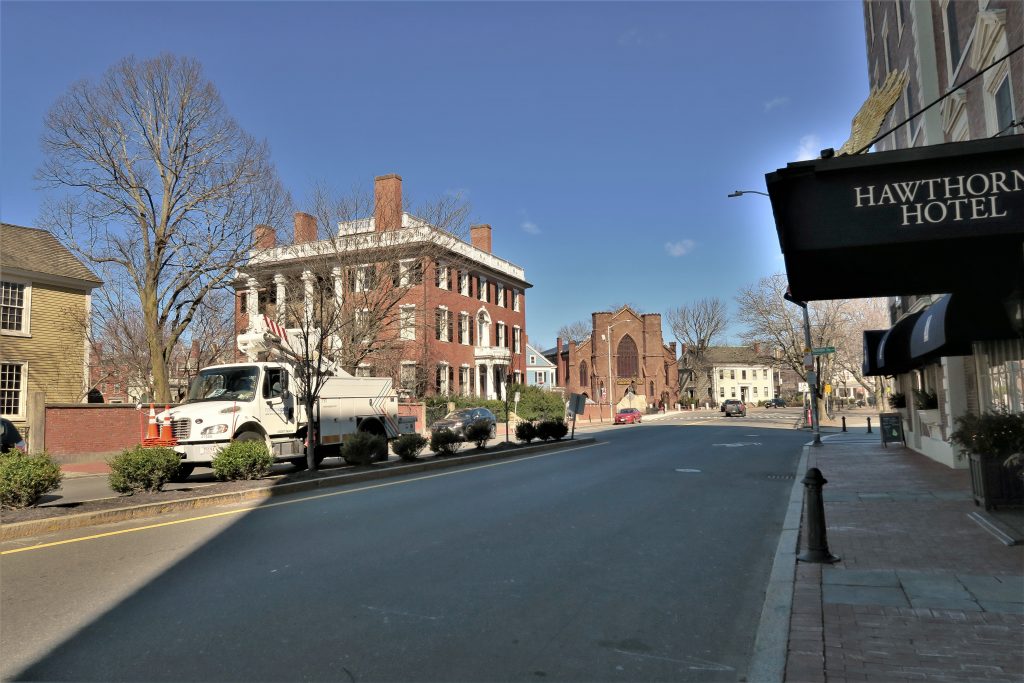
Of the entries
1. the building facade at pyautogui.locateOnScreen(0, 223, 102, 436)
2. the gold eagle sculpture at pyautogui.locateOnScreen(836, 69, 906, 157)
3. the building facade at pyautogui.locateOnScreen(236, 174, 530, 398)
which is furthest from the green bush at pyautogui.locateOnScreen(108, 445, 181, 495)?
the building facade at pyautogui.locateOnScreen(0, 223, 102, 436)

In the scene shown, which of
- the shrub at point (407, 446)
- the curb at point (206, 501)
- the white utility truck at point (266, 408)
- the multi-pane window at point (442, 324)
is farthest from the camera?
the multi-pane window at point (442, 324)

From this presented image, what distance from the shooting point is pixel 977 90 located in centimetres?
1234

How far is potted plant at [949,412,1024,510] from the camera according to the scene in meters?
8.74

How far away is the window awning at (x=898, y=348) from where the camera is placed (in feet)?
55.5

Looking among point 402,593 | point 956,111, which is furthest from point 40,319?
point 956,111

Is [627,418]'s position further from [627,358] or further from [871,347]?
[627,358]

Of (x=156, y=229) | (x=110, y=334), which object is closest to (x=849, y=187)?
(x=156, y=229)

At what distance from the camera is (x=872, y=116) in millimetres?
4992

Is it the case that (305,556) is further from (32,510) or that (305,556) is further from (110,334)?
(110,334)

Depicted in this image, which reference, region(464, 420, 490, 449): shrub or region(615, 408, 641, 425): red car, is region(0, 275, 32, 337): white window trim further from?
region(615, 408, 641, 425): red car

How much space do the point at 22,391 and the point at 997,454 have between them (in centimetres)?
3065

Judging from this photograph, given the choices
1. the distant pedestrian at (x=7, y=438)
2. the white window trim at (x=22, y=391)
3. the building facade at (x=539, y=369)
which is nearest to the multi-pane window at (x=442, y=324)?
the white window trim at (x=22, y=391)

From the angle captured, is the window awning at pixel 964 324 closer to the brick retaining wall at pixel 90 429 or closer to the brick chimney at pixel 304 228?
the brick retaining wall at pixel 90 429

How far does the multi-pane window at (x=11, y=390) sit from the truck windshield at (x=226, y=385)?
15.4 metres
